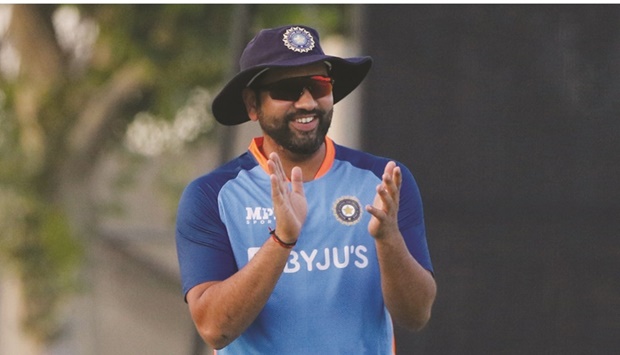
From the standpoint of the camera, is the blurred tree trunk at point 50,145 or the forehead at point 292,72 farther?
the blurred tree trunk at point 50,145

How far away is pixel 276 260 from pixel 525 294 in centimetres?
313

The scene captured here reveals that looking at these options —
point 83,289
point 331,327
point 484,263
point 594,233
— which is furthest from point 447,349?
point 83,289

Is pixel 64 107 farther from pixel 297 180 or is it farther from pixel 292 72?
pixel 297 180

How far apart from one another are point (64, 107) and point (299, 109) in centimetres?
1365

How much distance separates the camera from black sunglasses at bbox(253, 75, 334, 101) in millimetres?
3775

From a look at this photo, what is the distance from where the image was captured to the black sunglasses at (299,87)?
378cm

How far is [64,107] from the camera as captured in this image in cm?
1708

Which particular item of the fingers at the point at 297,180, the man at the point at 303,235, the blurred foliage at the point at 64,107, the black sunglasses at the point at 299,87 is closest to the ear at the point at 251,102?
the man at the point at 303,235

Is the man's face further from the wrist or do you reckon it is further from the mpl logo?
the wrist

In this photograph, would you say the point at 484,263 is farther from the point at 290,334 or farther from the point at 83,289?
the point at 83,289

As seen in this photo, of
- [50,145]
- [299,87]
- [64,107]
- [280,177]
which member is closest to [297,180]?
[280,177]

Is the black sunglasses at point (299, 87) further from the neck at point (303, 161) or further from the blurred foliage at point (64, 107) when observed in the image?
the blurred foliage at point (64, 107)

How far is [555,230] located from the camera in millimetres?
6430

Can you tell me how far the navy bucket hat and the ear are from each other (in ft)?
0.06
